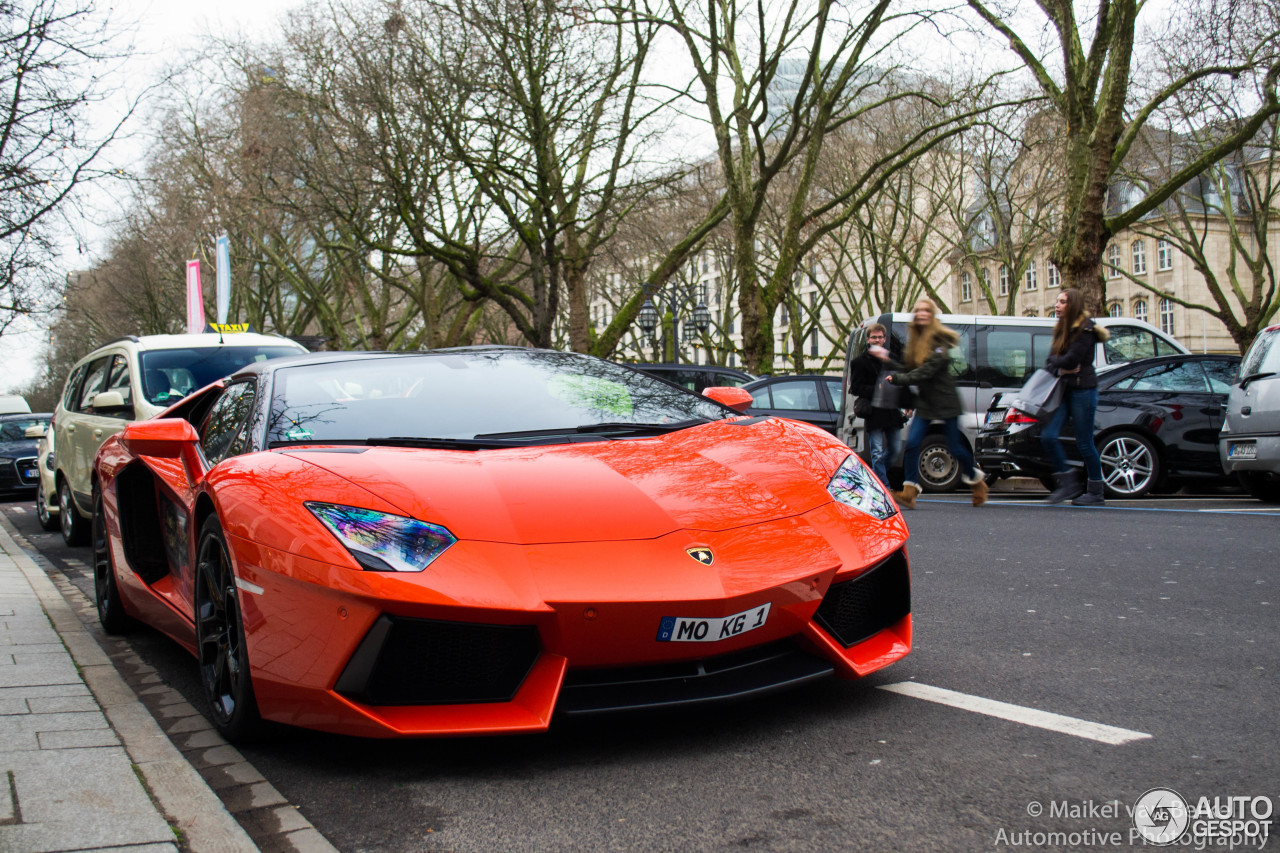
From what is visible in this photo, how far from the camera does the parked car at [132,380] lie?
9.21 meters

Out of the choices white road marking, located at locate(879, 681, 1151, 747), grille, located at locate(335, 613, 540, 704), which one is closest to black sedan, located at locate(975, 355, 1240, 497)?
white road marking, located at locate(879, 681, 1151, 747)

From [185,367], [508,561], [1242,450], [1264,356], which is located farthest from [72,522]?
[1264,356]

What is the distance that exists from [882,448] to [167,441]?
787 centimetres

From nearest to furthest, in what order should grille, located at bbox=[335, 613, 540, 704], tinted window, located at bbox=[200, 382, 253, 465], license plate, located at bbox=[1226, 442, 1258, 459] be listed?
grille, located at bbox=[335, 613, 540, 704], tinted window, located at bbox=[200, 382, 253, 465], license plate, located at bbox=[1226, 442, 1258, 459]

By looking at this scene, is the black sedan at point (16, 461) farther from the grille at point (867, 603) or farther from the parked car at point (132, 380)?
the grille at point (867, 603)

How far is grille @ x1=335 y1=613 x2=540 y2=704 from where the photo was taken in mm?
3031

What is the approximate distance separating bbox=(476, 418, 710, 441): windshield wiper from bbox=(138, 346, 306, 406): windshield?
5.92 metres

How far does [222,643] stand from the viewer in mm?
3713

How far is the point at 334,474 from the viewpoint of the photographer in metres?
3.44

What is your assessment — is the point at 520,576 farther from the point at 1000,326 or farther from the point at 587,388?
the point at 1000,326

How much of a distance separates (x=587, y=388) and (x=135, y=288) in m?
49.1

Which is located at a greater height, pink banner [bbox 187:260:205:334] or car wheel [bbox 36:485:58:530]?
pink banner [bbox 187:260:205:334]

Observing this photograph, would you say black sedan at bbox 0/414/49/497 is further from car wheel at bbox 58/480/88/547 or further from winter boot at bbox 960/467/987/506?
winter boot at bbox 960/467/987/506

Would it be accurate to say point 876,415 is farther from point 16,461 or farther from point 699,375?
point 16,461
